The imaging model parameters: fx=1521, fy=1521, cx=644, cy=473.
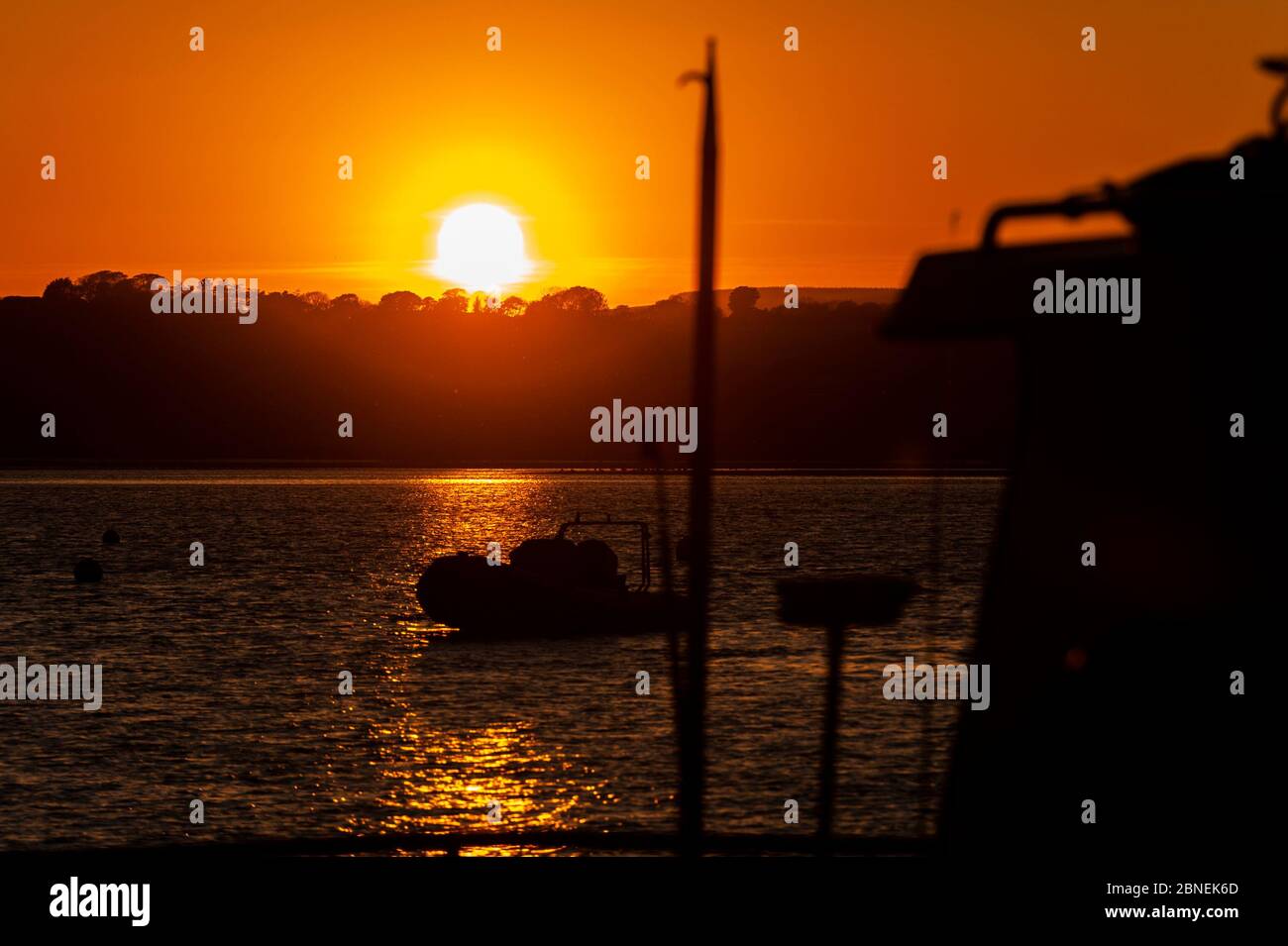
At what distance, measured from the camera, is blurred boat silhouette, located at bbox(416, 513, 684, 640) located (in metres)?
65.9

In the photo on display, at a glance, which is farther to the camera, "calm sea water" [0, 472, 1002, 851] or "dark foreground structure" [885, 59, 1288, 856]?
"calm sea water" [0, 472, 1002, 851]

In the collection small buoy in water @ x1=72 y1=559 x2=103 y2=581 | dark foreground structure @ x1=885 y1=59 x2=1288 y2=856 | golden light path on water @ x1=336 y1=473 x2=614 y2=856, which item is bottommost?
golden light path on water @ x1=336 y1=473 x2=614 y2=856

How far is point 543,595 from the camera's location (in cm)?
6625

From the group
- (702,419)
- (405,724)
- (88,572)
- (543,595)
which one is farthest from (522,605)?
(702,419)

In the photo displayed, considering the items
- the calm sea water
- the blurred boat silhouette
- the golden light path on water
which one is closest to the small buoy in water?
the calm sea water

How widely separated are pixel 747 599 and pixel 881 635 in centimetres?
2320

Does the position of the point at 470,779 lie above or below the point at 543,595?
below

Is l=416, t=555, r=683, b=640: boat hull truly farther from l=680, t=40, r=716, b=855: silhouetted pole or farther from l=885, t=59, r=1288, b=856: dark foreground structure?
l=885, t=59, r=1288, b=856: dark foreground structure

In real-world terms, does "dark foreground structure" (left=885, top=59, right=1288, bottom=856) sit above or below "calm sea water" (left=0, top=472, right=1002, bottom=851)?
above

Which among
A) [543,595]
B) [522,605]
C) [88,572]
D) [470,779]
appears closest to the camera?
[470,779]

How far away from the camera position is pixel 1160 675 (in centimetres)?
422

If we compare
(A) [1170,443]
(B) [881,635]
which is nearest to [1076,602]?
(A) [1170,443]

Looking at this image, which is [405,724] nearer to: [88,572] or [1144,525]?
[1144,525]
